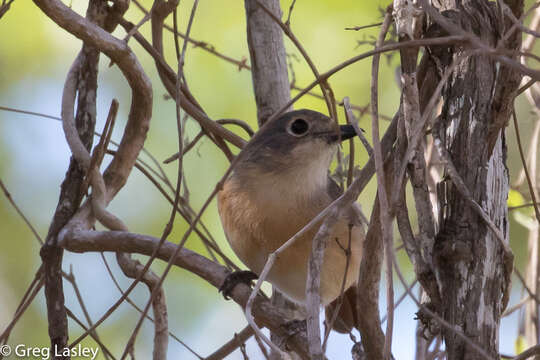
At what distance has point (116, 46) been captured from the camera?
3.02 metres

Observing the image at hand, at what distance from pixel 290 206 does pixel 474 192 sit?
1.81 m

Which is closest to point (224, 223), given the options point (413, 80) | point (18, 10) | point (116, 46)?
point (116, 46)

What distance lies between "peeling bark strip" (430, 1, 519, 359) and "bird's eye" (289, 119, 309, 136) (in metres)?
1.76

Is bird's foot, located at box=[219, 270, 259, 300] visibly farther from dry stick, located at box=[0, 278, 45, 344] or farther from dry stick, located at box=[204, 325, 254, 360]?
dry stick, located at box=[0, 278, 45, 344]

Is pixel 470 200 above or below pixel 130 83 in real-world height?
below

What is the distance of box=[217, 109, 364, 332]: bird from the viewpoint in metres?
3.94

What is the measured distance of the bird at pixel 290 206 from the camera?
394 centimetres

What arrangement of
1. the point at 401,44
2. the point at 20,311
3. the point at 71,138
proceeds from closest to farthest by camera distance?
1. the point at 401,44
2. the point at 20,311
3. the point at 71,138

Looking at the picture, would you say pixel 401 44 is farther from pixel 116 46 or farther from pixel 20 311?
pixel 20 311

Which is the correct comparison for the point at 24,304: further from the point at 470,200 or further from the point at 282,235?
the point at 470,200

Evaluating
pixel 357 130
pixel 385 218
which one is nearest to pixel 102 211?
pixel 357 130

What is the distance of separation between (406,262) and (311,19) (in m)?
2.00

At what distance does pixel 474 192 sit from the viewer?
2289mm

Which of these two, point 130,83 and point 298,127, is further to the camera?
point 298,127
